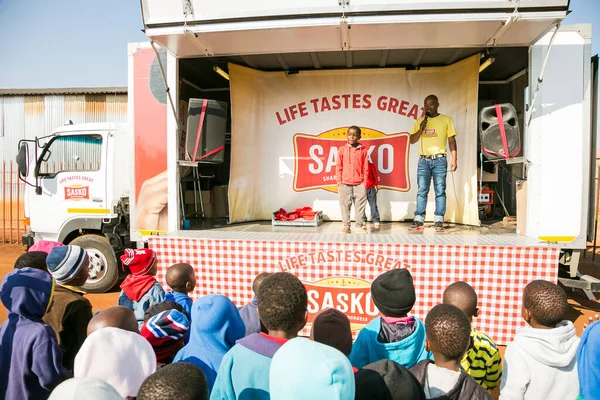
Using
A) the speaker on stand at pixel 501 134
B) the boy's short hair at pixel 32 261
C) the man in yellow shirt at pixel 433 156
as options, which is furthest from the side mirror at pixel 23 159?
the speaker on stand at pixel 501 134

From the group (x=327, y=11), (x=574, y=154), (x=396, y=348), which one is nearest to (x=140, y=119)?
(x=327, y=11)

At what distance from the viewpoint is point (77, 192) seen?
7.26 meters

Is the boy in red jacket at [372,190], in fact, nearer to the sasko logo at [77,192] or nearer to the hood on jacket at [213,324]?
the sasko logo at [77,192]

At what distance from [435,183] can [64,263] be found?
15.9 feet

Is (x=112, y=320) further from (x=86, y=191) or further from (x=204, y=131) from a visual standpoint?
(x=86, y=191)

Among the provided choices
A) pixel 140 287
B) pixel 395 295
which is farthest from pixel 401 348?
pixel 140 287

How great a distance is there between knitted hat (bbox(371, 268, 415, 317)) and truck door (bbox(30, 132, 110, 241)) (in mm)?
5995

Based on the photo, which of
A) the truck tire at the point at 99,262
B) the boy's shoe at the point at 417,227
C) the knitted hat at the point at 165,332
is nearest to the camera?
the knitted hat at the point at 165,332

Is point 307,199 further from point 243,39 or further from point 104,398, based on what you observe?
point 104,398

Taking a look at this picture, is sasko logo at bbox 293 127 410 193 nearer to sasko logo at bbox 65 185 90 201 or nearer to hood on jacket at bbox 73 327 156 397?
sasko logo at bbox 65 185 90 201

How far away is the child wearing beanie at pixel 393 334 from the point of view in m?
2.27

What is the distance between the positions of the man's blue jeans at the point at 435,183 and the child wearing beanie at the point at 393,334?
3934mm

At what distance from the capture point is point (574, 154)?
16.1 feet

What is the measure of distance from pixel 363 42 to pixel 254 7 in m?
1.35
